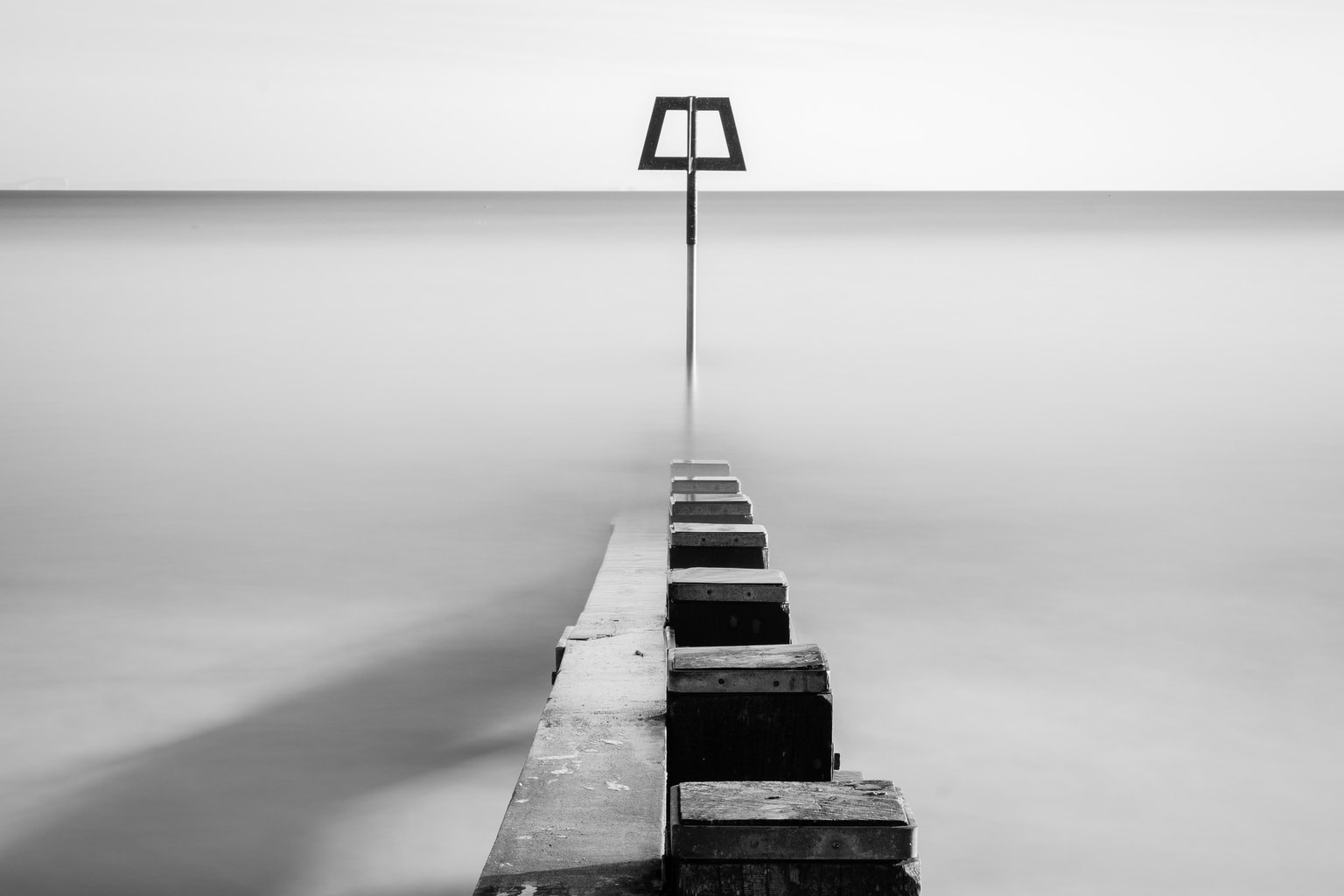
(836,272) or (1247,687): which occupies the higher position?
(836,272)

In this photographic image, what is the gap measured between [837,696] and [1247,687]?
159cm

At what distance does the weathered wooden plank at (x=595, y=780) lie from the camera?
2.08 m

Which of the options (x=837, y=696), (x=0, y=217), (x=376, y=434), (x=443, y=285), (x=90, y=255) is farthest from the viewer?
(x=0, y=217)

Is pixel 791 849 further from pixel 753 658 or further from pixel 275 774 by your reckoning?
pixel 275 774

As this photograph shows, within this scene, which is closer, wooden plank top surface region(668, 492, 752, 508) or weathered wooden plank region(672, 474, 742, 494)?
wooden plank top surface region(668, 492, 752, 508)

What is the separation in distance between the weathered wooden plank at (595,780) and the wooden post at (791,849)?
0.18m

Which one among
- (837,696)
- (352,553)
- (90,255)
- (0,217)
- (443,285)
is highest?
(0,217)

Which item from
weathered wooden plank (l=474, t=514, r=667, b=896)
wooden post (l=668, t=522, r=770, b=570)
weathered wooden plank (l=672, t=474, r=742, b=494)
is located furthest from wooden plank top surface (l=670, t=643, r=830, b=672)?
weathered wooden plank (l=672, t=474, r=742, b=494)

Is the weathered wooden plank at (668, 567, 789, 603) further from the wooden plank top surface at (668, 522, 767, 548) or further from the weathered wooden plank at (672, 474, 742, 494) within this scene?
the weathered wooden plank at (672, 474, 742, 494)

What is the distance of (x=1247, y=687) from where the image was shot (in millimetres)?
5133

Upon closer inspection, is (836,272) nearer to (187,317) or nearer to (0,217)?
(187,317)

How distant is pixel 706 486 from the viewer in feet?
16.0

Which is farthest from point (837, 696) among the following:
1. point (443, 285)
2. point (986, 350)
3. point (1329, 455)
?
point (443, 285)

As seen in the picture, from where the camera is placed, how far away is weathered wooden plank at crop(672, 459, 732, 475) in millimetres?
5465
